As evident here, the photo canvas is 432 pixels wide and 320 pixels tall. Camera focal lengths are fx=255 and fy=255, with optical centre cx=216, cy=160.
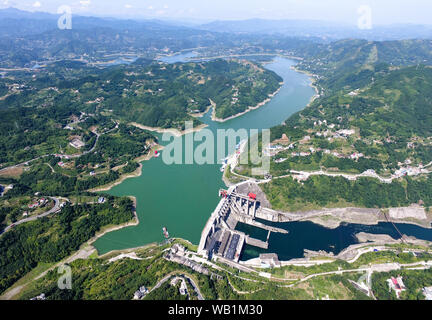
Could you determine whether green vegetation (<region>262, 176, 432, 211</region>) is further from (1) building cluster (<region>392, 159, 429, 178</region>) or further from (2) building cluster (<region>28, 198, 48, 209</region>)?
(2) building cluster (<region>28, 198, 48, 209</region>)

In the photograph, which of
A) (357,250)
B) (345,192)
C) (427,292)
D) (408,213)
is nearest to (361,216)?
(345,192)

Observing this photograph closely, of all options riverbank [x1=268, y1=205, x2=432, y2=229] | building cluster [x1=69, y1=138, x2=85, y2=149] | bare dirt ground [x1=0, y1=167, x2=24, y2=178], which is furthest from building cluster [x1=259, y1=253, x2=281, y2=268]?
bare dirt ground [x1=0, y1=167, x2=24, y2=178]

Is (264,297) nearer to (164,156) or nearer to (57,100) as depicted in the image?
(164,156)

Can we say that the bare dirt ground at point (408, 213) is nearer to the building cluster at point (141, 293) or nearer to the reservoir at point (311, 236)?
the reservoir at point (311, 236)

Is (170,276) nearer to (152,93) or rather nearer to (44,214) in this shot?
(44,214)

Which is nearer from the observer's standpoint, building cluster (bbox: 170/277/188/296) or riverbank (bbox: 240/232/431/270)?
building cluster (bbox: 170/277/188/296)

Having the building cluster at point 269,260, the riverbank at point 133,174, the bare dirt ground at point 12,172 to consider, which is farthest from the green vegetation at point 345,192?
the bare dirt ground at point 12,172

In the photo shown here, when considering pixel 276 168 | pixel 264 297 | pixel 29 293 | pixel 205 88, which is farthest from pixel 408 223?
pixel 205 88
